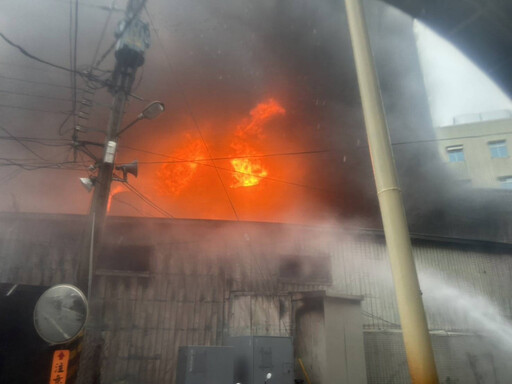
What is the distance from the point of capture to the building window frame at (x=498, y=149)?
35875mm

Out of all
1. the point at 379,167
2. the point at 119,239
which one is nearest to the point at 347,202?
the point at 119,239

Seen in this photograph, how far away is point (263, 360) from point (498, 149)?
36.8 m

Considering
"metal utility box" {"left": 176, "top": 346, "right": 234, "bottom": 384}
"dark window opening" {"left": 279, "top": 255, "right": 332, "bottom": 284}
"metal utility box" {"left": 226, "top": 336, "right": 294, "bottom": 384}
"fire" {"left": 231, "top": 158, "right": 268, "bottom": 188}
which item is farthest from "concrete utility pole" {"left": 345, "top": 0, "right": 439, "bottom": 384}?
"fire" {"left": 231, "top": 158, "right": 268, "bottom": 188}

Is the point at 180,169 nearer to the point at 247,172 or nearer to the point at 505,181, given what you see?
the point at 247,172

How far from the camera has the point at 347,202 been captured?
22125 millimetres

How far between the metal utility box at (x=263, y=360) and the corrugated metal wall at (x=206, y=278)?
8.48 feet

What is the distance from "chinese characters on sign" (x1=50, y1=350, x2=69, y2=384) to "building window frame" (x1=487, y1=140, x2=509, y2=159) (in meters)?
39.5

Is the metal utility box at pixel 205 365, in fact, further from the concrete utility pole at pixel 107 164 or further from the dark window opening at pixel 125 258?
the dark window opening at pixel 125 258

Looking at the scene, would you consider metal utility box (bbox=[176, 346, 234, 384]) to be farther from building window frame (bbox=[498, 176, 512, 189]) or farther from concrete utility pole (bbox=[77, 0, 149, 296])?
building window frame (bbox=[498, 176, 512, 189])

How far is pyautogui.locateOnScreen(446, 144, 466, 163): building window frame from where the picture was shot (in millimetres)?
36906

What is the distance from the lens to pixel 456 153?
Answer: 37344 millimetres

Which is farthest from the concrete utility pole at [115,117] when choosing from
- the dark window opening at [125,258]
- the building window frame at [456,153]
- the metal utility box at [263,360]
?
the building window frame at [456,153]

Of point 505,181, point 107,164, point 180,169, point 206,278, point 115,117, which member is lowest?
point 206,278

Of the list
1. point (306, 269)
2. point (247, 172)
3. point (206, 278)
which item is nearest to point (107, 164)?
point (206, 278)
